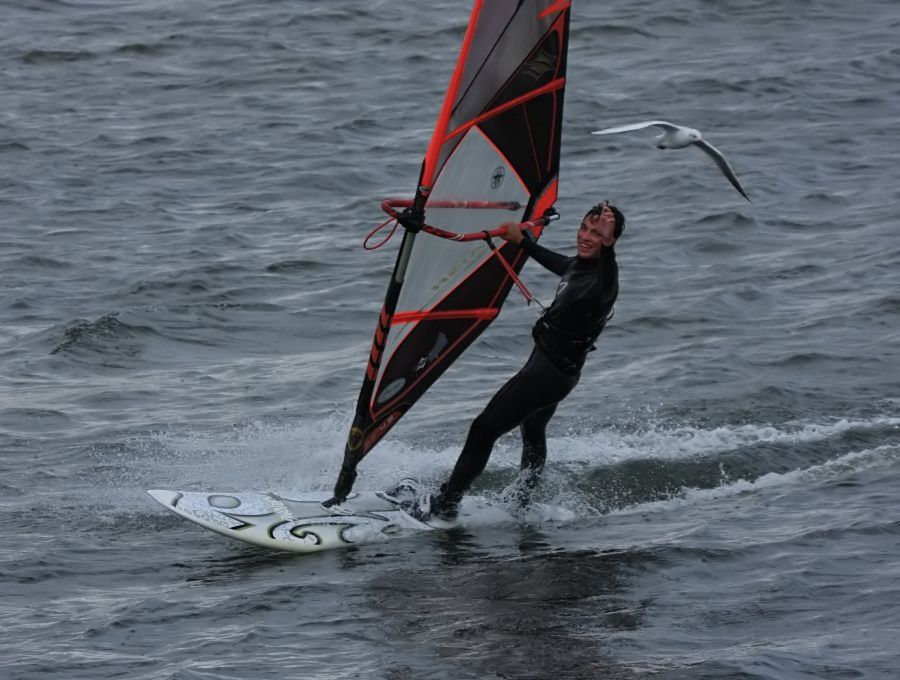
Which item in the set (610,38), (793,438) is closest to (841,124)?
(610,38)

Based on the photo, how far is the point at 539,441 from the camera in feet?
25.6

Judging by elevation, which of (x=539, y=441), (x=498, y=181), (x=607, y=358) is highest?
(x=498, y=181)

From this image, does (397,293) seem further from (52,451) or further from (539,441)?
(52,451)

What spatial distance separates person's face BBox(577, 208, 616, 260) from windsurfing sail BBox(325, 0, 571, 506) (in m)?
0.51

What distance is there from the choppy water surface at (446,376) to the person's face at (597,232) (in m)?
1.56

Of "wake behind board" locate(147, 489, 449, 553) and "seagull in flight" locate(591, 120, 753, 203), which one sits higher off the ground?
"seagull in flight" locate(591, 120, 753, 203)

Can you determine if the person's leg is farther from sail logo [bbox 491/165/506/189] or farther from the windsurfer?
sail logo [bbox 491/165/506/189]

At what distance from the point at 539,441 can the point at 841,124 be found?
Result: 435 inches

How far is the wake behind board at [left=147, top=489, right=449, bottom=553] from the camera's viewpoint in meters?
7.06

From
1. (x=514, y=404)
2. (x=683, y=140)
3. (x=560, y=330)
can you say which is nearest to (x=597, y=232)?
(x=560, y=330)

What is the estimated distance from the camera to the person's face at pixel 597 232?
A: 6988 mm

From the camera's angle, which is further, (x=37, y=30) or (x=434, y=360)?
(x=37, y=30)

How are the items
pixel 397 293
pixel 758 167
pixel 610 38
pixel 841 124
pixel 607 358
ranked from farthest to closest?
pixel 610 38 → pixel 841 124 → pixel 758 167 → pixel 607 358 → pixel 397 293

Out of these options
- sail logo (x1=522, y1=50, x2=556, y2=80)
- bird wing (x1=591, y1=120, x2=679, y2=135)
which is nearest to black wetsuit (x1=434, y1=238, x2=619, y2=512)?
bird wing (x1=591, y1=120, x2=679, y2=135)
